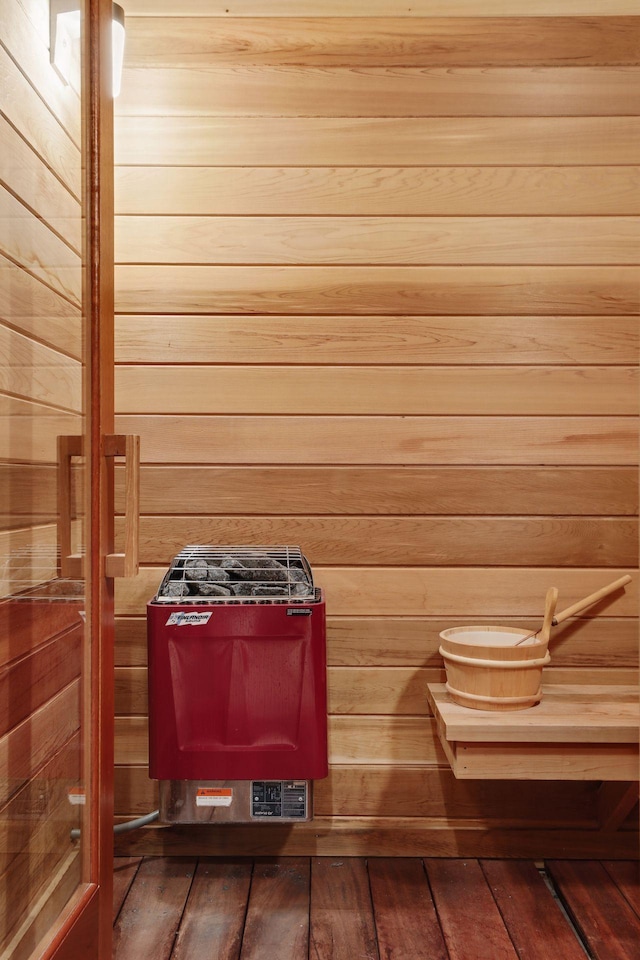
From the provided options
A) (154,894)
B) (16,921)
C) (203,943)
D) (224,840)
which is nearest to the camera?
(16,921)

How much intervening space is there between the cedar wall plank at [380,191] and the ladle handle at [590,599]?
1.15 metres

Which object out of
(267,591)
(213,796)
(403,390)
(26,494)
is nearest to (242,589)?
(267,591)

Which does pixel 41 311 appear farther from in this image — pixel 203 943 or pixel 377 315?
pixel 203 943

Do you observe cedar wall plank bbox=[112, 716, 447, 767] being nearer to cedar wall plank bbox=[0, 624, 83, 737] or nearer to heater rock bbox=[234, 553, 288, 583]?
heater rock bbox=[234, 553, 288, 583]

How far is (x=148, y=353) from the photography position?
2.24m

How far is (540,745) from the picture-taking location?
189 cm

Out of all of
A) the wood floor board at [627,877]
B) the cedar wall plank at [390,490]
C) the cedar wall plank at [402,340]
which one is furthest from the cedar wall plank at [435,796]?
the cedar wall plank at [402,340]

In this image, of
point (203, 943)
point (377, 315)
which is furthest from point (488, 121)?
point (203, 943)

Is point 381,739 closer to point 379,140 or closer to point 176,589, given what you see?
point 176,589

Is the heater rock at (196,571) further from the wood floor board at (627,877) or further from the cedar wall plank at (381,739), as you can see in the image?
the wood floor board at (627,877)

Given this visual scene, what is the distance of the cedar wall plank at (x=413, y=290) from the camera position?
2.25 meters

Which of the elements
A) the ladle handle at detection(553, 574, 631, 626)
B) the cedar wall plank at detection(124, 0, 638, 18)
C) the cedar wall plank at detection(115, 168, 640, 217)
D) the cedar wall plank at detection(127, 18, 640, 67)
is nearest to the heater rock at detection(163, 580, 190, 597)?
the ladle handle at detection(553, 574, 631, 626)

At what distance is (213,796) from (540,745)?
2.87ft

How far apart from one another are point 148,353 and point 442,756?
1568 mm
